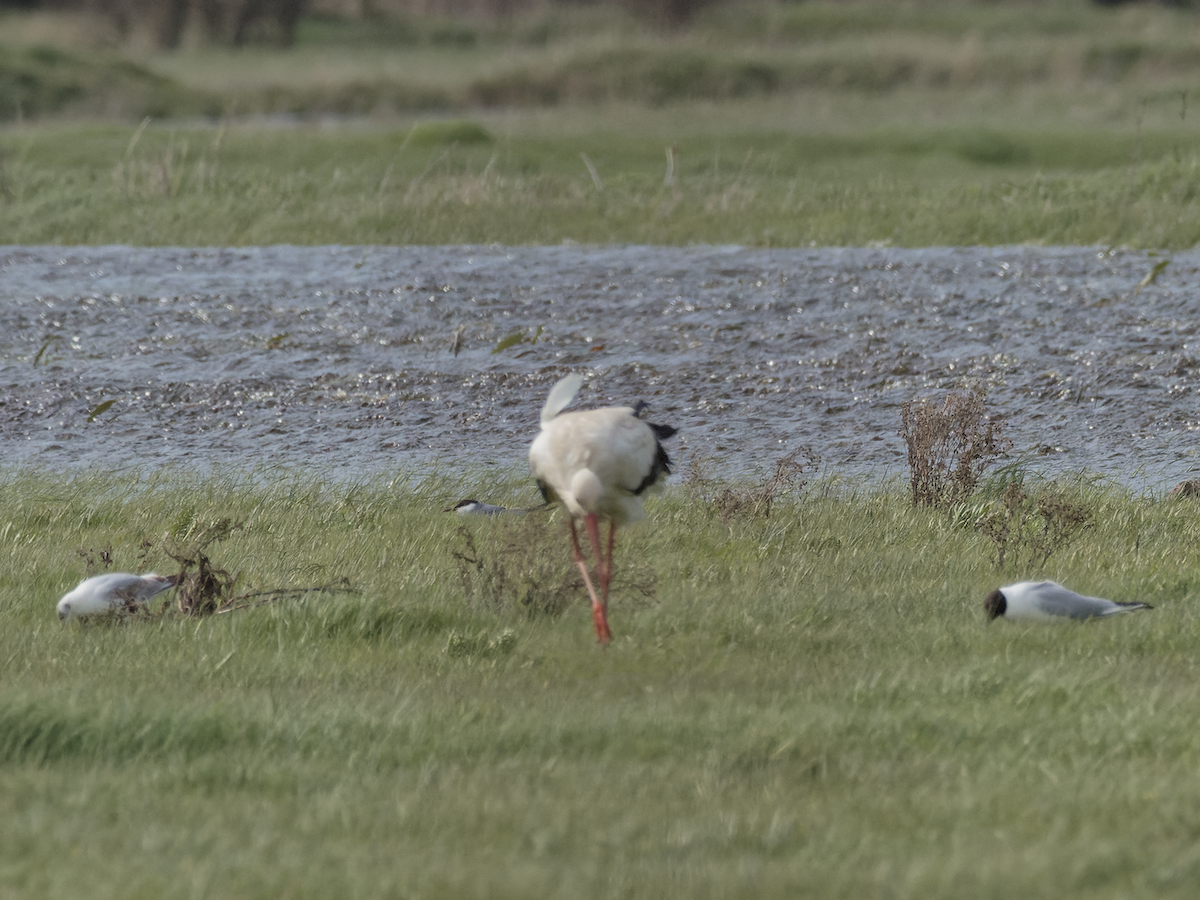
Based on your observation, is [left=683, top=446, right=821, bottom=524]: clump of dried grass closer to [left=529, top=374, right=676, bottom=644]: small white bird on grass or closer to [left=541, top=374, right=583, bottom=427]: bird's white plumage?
[left=529, top=374, right=676, bottom=644]: small white bird on grass

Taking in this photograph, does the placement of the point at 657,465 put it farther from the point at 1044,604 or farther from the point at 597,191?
the point at 597,191

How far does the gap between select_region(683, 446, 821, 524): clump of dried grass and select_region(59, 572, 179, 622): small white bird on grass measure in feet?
10.3

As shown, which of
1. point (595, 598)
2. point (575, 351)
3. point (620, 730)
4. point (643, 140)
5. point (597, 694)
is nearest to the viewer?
point (620, 730)

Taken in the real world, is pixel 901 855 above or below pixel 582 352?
above

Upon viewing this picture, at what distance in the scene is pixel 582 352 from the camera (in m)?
14.2

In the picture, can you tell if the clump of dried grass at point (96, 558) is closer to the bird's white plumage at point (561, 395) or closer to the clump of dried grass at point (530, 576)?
the clump of dried grass at point (530, 576)

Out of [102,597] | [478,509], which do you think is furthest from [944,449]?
[102,597]

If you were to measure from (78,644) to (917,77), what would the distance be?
35.9 meters

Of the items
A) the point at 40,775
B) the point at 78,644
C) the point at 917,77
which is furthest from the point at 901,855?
the point at 917,77

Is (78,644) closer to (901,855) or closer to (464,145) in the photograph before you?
(901,855)

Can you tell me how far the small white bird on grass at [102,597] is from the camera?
21.3 ft

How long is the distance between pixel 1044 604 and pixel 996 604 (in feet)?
0.64

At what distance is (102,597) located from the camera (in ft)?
21.3

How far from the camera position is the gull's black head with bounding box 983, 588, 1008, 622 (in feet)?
21.0
